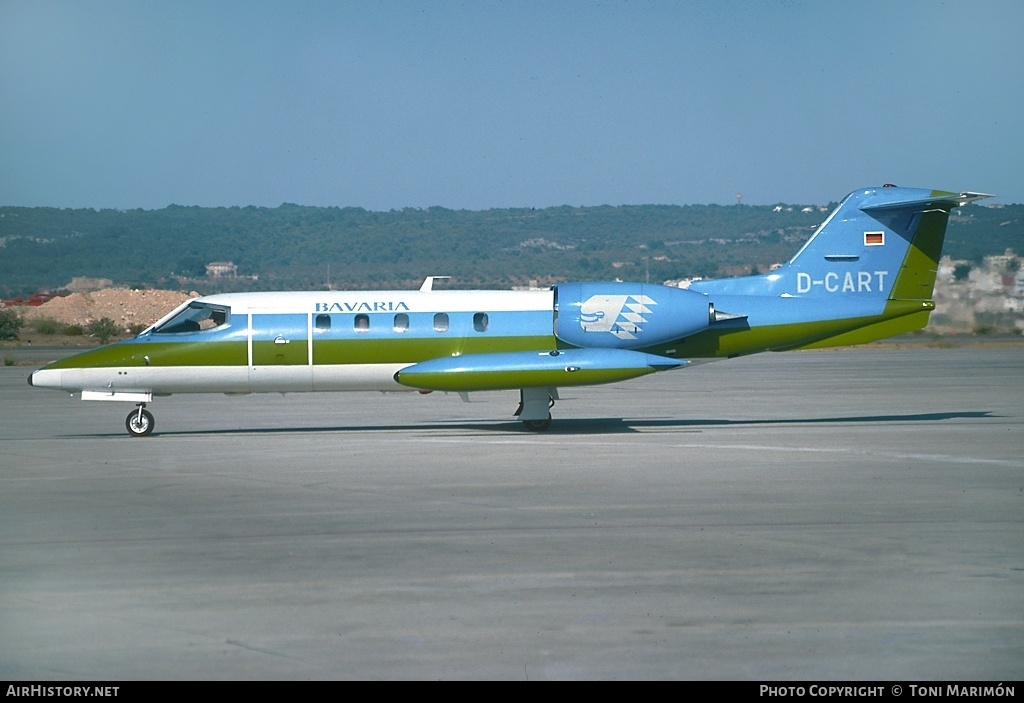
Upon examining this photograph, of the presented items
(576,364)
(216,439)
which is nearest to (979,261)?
(576,364)

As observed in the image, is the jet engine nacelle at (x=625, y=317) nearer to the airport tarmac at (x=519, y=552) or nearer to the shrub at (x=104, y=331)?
the airport tarmac at (x=519, y=552)

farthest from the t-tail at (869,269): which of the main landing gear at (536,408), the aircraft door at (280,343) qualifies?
the aircraft door at (280,343)

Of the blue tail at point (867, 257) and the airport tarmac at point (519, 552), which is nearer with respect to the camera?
the airport tarmac at point (519, 552)

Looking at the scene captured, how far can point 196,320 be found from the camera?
21328 mm

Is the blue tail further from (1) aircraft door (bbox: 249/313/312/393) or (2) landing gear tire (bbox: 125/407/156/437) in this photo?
(2) landing gear tire (bbox: 125/407/156/437)

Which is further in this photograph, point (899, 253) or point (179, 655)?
point (899, 253)

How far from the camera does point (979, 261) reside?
4716 cm

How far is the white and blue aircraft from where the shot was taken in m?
20.8

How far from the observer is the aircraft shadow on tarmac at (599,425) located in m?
21.6

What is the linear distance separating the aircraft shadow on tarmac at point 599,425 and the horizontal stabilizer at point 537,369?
119cm

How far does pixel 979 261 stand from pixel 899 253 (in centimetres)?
2779

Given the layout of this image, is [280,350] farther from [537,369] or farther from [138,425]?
[537,369]

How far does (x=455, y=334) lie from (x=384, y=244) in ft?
350
